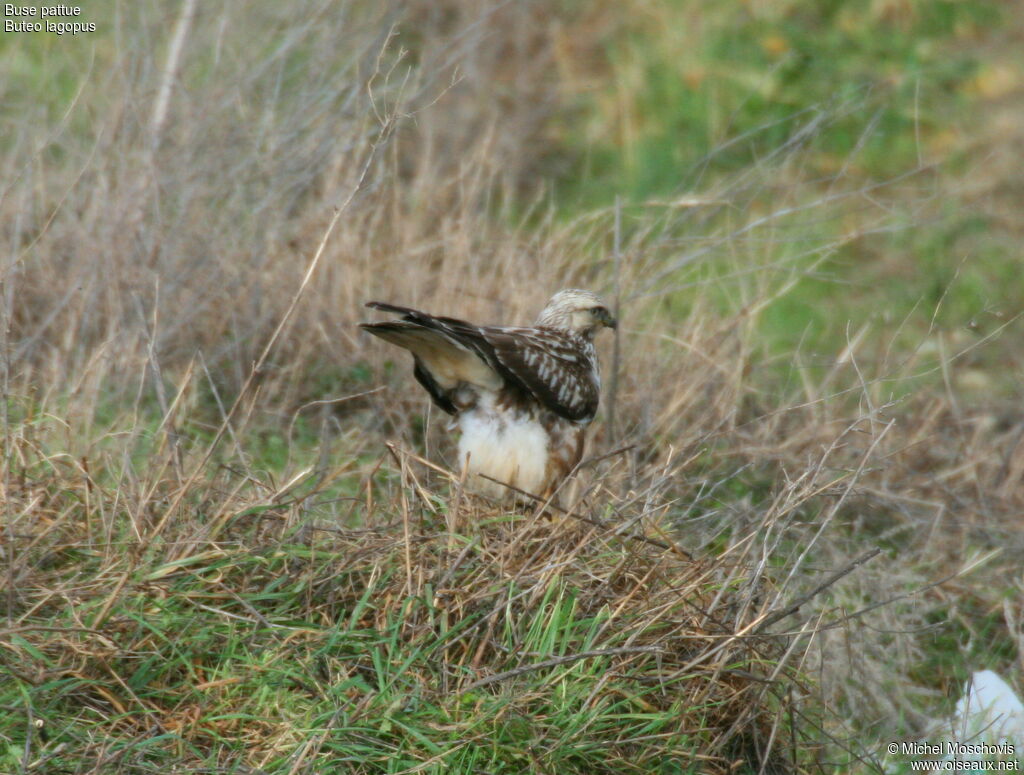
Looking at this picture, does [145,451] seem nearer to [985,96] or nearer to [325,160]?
[325,160]

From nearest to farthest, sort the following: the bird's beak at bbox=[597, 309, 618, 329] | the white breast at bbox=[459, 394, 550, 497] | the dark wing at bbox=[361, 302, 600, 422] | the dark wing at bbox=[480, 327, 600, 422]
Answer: the dark wing at bbox=[361, 302, 600, 422]
the dark wing at bbox=[480, 327, 600, 422]
the white breast at bbox=[459, 394, 550, 497]
the bird's beak at bbox=[597, 309, 618, 329]

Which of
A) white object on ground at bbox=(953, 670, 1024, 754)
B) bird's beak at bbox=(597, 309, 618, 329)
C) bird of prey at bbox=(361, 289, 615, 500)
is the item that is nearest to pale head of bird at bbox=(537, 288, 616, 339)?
bird's beak at bbox=(597, 309, 618, 329)

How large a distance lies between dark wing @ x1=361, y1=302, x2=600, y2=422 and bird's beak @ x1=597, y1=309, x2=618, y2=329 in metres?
0.14

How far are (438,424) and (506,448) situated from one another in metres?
1.17

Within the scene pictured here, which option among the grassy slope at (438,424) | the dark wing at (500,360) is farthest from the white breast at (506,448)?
the grassy slope at (438,424)

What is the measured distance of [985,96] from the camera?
38.2ft

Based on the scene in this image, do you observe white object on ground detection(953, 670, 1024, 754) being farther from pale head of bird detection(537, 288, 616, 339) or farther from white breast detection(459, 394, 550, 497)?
pale head of bird detection(537, 288, 616, 339)

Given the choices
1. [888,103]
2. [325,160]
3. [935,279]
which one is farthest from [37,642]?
[888,103]

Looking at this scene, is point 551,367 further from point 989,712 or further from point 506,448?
point 989,712

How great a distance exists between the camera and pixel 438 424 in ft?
21.5

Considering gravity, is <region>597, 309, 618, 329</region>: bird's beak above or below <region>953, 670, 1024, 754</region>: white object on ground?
above

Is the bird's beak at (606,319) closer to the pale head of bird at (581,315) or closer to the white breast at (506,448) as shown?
the pale head of bird at (581,315)

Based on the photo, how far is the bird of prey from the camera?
517cm

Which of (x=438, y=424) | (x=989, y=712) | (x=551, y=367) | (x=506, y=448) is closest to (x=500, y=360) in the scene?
(x=551, y=367)
